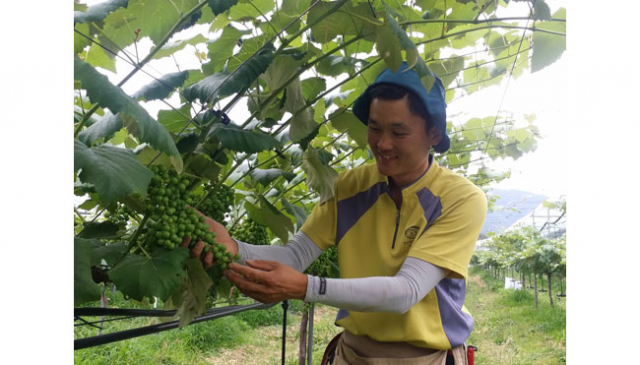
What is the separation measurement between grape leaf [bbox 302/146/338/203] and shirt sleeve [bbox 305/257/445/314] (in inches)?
17.3

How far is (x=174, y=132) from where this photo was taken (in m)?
1.46

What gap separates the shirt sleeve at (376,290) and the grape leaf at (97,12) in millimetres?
821

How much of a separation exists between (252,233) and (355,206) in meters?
0.46

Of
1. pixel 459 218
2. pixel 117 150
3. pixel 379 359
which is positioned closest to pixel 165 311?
pixel 379 359

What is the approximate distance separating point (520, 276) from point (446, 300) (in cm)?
1724

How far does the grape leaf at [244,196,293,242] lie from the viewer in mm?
1962

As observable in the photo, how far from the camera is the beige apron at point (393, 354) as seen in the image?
5.73ft

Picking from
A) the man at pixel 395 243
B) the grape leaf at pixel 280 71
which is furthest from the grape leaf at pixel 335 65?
the grape leaf at pixel 280 71

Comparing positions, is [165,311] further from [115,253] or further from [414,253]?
[414,253]

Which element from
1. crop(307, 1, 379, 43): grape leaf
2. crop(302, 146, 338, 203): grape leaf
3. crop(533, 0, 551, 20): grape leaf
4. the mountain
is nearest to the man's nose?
crop(302, 146, 338, 203): grape leaf

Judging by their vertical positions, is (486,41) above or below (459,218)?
above

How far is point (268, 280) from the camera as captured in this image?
136cm

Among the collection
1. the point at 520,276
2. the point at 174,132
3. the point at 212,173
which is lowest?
the point at 520,276

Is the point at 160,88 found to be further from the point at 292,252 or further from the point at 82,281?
the point at 292,252
